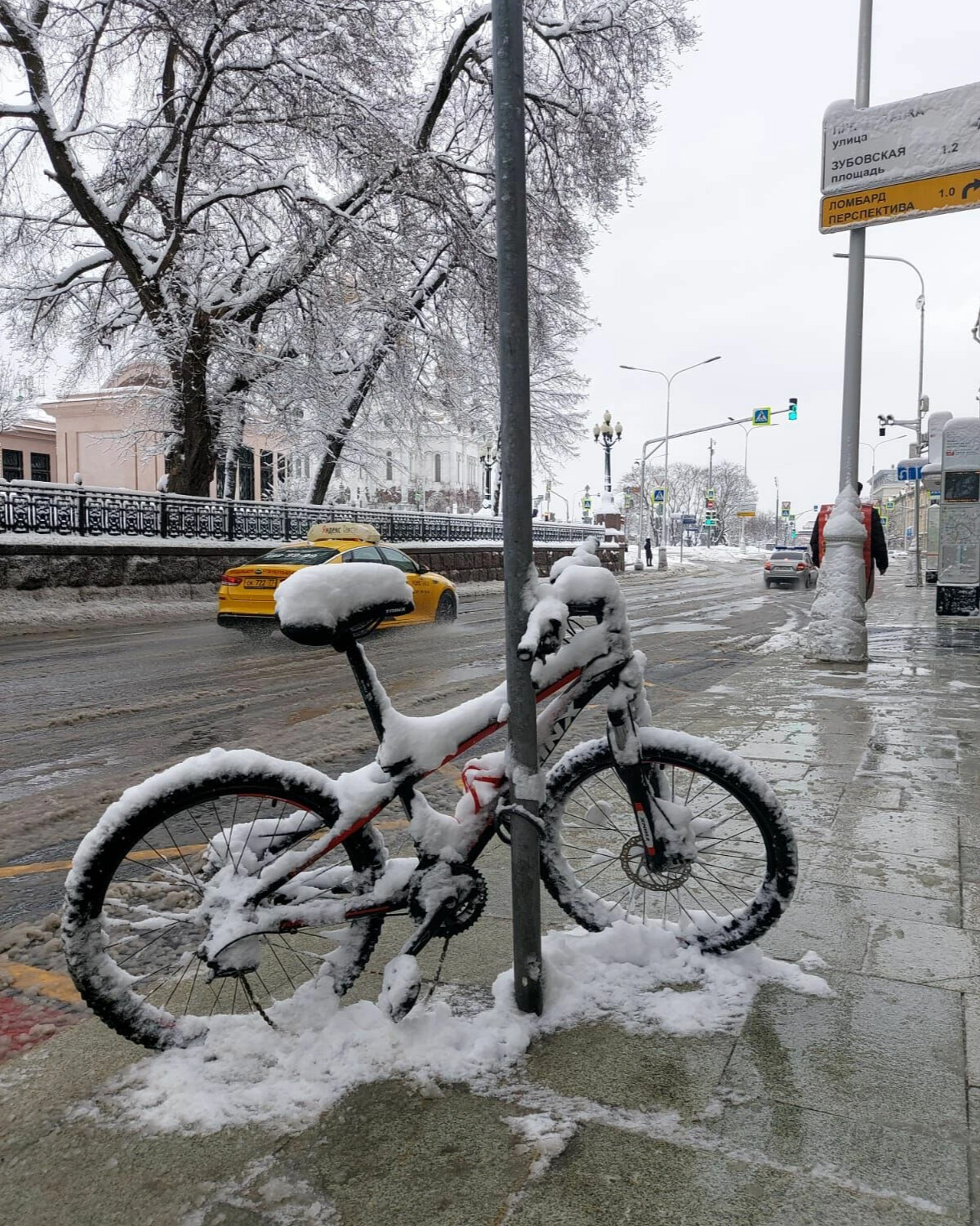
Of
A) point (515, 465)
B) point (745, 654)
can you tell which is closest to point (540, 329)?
point (745, 654)

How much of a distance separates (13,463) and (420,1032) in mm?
51918

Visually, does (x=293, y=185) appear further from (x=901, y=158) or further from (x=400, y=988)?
(x=400, y=988)

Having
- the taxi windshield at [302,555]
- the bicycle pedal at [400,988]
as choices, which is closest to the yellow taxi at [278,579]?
the taxi windshield at [302,555]

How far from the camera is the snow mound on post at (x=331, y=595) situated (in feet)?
8.13

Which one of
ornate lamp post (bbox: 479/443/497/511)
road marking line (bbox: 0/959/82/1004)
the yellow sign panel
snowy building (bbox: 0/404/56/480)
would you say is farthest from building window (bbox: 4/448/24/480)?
road marking line (bbox: 0/959/82/1004)

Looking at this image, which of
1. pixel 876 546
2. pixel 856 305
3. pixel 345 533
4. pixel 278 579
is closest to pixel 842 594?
pixel 876 546

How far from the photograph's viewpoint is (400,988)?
2.49 metres

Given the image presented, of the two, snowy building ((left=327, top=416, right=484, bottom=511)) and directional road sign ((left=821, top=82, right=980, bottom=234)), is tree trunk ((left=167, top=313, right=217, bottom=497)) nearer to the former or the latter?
snowy building ((left=327, top=416, right=484, bottom=511))

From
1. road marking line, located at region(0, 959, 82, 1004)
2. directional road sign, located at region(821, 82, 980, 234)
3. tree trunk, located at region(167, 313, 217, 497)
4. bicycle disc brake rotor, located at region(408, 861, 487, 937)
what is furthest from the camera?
tree trunk, located at region(167, 313, 217, 497)

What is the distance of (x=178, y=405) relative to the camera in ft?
71.3

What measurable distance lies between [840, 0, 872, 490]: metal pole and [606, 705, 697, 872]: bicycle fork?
8372 millimetres

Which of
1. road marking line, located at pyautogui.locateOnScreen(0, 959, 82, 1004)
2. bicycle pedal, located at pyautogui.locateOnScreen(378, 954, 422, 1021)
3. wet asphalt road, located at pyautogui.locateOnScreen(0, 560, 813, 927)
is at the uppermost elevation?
bicycle pedal, located at pyautogui.locateOnScreen(378, 954, 422, 1021)

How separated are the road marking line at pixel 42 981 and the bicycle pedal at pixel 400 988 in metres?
0.98

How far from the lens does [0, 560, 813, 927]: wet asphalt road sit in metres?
4.82
